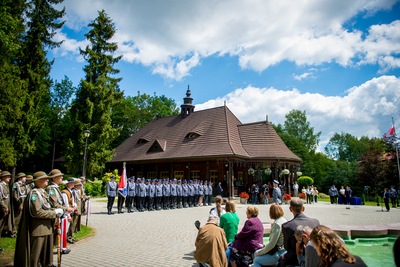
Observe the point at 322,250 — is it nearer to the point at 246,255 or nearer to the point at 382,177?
the point at 246,255

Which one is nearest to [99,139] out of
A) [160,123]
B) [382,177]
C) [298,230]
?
[160,123]

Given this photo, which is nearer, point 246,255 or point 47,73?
point 246,255

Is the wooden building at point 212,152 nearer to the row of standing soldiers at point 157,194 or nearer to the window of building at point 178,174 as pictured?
the window of building at point 178,174

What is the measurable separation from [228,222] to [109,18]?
91.3 feet

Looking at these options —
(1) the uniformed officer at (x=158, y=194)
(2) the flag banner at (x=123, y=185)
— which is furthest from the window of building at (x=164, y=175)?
(2) the flag banner at (x=123, y=185)

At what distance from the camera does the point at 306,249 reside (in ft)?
10.4

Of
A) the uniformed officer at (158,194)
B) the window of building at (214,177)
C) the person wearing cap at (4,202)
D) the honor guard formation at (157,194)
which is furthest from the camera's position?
the window of building at (214,177)

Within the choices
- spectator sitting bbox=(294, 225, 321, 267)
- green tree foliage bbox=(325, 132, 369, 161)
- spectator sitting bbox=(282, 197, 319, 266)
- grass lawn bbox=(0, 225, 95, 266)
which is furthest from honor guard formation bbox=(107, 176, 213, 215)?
green tree foliage bbox=(325, 132, 369, 161)

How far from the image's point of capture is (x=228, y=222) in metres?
5.27

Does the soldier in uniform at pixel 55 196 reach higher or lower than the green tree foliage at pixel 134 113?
lower

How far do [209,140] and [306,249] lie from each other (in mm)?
21857

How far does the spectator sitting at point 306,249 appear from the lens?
121 inches

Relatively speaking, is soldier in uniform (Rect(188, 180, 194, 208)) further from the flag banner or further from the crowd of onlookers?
the crowd of onlookers

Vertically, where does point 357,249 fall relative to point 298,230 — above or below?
below
